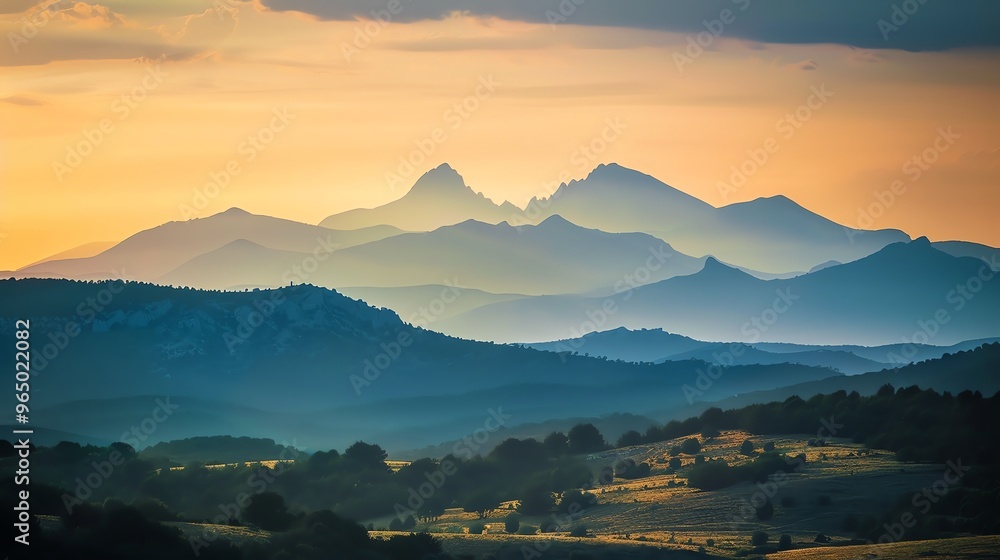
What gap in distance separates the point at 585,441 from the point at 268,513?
69.6m

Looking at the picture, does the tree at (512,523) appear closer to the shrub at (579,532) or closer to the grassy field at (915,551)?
the shrub at (579,532)

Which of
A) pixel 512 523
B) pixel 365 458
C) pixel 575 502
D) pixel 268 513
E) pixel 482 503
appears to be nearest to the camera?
pixel 268 513

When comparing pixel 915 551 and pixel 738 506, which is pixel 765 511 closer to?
pixel 738 506

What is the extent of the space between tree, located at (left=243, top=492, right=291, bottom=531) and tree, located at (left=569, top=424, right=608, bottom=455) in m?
62.0

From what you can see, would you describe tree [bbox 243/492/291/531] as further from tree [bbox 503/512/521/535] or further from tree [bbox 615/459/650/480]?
tree [bbox 615/459/650/480]

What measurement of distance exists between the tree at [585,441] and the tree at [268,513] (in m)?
62.0

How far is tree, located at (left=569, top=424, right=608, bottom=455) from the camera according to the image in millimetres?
168875

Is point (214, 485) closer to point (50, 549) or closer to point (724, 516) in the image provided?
point (724, 516)

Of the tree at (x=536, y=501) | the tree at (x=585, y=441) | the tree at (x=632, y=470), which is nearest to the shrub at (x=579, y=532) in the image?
the tree at (x=536, y=501)

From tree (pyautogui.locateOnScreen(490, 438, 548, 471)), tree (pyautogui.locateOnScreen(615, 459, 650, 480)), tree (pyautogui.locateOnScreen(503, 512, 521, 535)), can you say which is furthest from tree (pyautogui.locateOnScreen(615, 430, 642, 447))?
tree (pyautogui.locateOnScreen(503, 512, 521, 535))

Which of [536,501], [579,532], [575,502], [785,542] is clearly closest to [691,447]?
[575,502]

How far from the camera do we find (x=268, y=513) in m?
107

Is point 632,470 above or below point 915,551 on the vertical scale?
above

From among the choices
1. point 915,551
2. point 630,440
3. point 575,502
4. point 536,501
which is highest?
point 630,440
